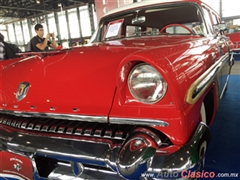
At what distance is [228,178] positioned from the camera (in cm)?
161

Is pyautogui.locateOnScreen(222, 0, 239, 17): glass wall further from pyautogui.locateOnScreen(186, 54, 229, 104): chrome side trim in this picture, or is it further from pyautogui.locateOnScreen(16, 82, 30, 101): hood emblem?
pyautogui.locateOnScreen(16, 82, 30, 101): hood emblem

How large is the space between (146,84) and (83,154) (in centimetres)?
48

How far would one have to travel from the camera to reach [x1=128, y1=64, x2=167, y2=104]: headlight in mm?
1013

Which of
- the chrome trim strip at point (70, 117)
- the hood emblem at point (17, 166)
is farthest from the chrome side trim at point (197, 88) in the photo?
the hood emblem at point (17, 166)

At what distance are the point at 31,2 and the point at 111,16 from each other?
1830 cm

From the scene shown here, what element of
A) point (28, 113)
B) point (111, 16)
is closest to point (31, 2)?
point (111, 16)

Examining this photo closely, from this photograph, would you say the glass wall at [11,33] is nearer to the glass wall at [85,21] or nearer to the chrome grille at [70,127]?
the glass wall at [85,21]

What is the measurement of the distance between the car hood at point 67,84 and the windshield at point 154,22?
34.6 inches

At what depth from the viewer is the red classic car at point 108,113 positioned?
996mm

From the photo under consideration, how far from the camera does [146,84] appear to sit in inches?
40.4

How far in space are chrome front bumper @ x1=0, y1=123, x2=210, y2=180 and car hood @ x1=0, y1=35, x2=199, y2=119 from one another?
6.2 inches

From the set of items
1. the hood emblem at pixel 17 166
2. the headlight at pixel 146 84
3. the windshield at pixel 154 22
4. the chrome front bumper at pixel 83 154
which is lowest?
the hood emblem at pixel 17 166

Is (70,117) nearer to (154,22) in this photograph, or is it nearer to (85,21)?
(154,22)

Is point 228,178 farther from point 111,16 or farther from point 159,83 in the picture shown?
point 111,16
